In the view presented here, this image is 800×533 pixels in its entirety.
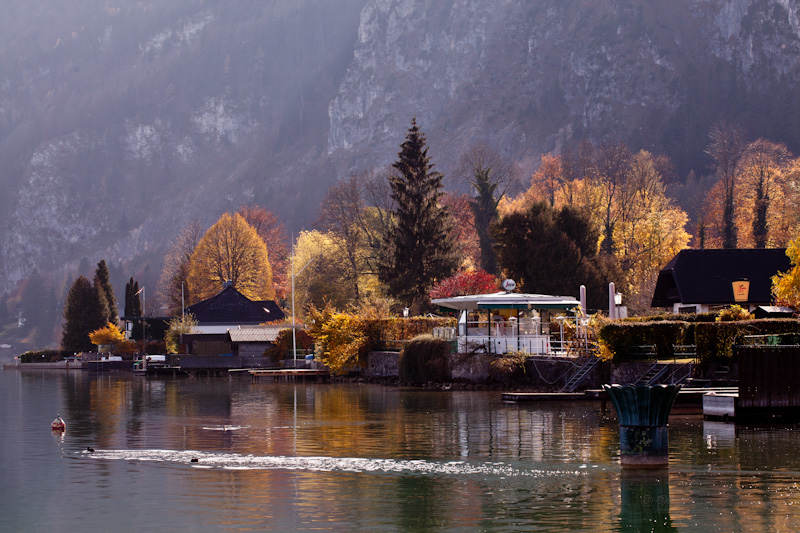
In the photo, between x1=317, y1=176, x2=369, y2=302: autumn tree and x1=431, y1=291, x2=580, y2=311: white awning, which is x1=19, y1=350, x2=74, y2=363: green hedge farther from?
x1=431, y1=291, x2=580, y2=311: white awning

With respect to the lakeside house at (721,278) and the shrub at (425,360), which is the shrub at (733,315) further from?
the shrub at (425,360)

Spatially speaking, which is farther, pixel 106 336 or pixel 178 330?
pixel 106 336

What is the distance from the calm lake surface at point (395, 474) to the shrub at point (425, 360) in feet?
55.3

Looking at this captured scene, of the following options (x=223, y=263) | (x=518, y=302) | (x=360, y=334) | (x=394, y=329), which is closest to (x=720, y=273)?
(x=518, y=302)

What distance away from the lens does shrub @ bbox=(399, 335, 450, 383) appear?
63969mm

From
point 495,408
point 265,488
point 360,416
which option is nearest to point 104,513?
point 265,488

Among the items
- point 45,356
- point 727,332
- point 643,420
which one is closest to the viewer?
point 643,420

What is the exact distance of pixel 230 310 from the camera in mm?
115812

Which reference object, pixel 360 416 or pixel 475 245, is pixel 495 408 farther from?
pixel 475 245

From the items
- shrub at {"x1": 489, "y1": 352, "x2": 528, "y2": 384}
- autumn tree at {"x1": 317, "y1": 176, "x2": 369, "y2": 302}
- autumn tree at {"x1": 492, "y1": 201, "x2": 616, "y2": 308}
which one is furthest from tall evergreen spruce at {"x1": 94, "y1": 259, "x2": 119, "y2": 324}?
shrub at {"x1": 489, "y1": 352, "x2": 528, "y2": 384}

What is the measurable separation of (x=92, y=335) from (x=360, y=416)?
3785 inches

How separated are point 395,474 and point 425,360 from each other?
124 feet

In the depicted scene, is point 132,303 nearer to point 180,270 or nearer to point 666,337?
point 180,270

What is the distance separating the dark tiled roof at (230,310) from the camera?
11506cm
